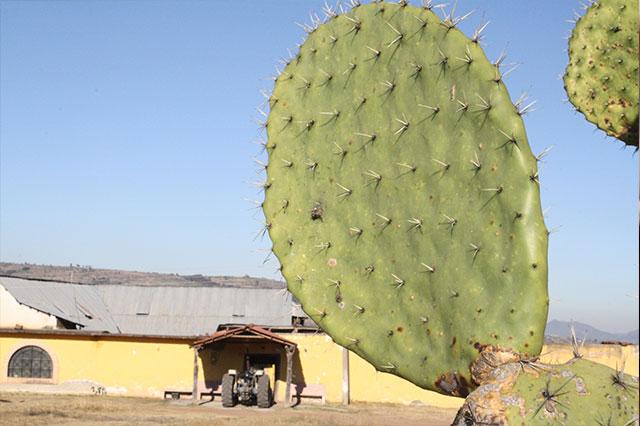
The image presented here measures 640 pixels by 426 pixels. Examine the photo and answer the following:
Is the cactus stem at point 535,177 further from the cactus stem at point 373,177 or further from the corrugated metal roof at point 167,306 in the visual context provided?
the corrugated metal roof at point 167,306

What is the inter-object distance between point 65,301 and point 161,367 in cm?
712

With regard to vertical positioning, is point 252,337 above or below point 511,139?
above

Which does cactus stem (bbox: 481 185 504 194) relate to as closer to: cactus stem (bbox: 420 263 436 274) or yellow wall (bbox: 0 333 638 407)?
cactus stem (bbox: 420 263 436 274)

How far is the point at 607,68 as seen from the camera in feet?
16.6

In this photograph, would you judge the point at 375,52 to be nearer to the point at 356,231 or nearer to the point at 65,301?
the point at 356,231

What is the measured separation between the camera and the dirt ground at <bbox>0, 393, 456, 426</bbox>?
54.3 ft

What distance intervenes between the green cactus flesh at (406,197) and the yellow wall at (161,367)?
19.5m

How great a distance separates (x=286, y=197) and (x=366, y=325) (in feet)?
2.30

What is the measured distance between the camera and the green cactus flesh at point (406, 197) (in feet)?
8.09

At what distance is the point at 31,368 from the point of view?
22.8m

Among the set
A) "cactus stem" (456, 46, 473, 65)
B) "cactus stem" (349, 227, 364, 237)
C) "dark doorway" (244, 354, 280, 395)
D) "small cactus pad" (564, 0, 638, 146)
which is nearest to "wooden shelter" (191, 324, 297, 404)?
"dark doorway" (244, 354, 280, 395)

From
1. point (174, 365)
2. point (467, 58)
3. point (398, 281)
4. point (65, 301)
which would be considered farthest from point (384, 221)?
point (65, 301)

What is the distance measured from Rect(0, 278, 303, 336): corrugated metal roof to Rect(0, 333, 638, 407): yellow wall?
4.70m

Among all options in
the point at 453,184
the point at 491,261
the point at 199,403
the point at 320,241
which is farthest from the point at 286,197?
the point at 199,403
